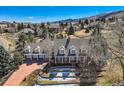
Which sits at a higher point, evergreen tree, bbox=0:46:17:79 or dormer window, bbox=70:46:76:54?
dormer window, bbox=70:46:76:54

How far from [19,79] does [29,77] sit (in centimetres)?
9

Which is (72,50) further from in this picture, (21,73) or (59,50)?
(21,73)

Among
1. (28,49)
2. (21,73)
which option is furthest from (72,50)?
(21,73)

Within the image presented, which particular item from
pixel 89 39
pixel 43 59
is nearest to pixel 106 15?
pixel 89 39

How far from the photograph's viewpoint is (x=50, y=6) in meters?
6.16

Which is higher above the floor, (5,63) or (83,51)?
(83,51)

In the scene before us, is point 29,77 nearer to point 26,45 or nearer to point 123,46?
point 26,45

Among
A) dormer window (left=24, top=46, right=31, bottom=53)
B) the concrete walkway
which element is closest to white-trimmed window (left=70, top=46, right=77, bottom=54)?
the concrete walkway

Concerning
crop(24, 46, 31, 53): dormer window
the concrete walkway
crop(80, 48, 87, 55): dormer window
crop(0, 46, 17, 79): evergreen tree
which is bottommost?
the concrete walkway

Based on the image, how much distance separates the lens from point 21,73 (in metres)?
6.26

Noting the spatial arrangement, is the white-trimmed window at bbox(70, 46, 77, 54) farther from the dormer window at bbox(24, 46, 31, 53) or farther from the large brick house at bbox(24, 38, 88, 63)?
the dormer window at bbox(24, 46, 31, 53)

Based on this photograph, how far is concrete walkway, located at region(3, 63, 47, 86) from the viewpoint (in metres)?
6.24

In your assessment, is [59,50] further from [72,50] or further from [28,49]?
[28,49]

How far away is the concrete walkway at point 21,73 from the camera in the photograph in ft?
20.5
